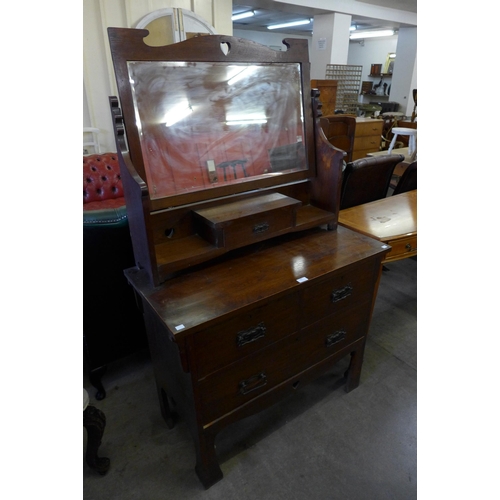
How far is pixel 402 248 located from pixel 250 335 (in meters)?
0.93

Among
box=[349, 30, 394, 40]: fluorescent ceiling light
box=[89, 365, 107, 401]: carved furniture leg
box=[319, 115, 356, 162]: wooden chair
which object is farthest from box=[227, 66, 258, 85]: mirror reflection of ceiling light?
box=[349, 30, 394, 40]: fluorescent ceiling light

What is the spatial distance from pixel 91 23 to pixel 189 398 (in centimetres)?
382

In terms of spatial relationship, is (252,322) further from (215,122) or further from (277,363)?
(215,122)

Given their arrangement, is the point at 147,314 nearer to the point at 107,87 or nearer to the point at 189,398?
the point at 189,398

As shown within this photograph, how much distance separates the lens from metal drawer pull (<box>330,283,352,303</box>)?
1.24m

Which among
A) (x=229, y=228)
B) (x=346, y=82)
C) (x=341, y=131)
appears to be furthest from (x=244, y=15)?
(x=229, y=228)

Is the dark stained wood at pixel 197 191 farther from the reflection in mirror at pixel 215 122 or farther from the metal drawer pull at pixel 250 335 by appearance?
the metal drawer pull at pixel 250 335

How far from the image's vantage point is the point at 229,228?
1075 millimetres

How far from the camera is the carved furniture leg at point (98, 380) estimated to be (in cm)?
154

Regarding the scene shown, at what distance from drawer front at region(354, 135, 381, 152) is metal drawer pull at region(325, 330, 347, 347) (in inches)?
148

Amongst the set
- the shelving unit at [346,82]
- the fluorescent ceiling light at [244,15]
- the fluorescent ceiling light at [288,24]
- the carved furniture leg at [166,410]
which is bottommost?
the carved furniture leg at [166,410]

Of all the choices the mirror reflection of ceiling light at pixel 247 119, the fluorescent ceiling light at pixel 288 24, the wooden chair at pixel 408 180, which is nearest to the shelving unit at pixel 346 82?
the fluorescent ceiling light at pixel 288 24

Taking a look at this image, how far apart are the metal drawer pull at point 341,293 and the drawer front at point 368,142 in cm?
376

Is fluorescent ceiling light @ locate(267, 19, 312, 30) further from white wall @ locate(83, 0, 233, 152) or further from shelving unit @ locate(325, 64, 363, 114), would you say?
white wall @ locate(83, 0, 233, 152)
